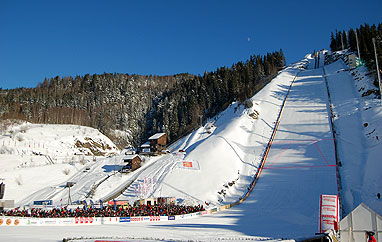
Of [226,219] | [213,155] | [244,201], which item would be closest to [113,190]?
[213,155]

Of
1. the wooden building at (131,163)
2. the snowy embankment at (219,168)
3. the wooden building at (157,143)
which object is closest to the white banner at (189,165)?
the snowy embankment at (219,168)

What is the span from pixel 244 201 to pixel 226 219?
605 cm

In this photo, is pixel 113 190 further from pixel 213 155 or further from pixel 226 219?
pixel 226 219

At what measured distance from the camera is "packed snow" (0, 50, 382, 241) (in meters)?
17.6

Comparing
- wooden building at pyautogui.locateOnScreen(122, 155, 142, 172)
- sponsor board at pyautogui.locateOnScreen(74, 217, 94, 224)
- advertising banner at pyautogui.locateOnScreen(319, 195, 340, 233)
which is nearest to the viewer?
advertising banner at pyautogui.locateOnScreen(319, 195, 340, 233)

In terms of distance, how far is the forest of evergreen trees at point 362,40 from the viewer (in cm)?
5376

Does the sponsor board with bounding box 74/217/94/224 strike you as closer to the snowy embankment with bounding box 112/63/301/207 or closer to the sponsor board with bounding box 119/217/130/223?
the sponsor board with bounding box 119/217/130/223

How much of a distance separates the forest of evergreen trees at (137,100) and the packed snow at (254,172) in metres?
18.1

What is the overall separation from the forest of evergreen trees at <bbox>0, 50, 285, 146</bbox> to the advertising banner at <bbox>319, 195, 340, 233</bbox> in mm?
50146

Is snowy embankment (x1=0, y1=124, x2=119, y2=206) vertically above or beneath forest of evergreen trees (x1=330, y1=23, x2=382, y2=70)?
beneath

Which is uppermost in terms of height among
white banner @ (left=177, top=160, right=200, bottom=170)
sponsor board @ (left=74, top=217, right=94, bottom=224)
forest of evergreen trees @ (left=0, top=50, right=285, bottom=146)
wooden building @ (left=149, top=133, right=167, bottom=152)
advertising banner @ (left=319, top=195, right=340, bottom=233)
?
forest of evergreen trees @ (left=0, top=50, right=285, bottom=146)

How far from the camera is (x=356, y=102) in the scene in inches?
1561

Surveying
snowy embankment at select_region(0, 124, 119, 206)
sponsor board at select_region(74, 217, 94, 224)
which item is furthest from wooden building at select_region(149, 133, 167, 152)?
sponsor board at select_region(74, 217, 94, 224)

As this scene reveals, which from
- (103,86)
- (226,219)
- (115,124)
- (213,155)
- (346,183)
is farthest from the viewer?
(103,86)
